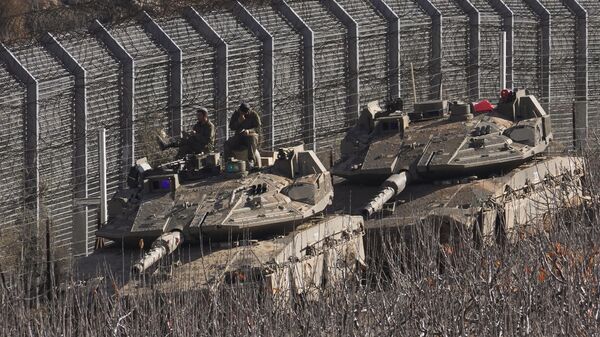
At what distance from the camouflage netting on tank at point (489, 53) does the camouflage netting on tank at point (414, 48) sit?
1639mm

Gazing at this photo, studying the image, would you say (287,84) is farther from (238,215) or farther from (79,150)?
(238,215)

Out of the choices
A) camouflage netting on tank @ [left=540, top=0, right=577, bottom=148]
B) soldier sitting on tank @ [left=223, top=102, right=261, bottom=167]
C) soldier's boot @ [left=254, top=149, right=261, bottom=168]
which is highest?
soldier sitting on tank @ [left=223, top=102, right=261, bottom=167]

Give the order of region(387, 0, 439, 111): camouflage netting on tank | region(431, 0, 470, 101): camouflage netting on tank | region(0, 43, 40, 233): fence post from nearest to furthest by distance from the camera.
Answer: region(0, 43, 40, 233): fence post
region(387, 0, 439, 111): camouflage netting on tank
region(431, 0, 470, 101): camouflage netting on tank

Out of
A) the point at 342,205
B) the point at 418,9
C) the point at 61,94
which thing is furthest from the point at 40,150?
the point at 418,9

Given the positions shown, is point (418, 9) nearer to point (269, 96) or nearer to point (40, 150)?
point (269, 96)

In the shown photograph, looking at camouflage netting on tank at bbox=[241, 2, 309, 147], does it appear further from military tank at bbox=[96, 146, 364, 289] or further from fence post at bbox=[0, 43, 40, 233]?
military tank at bbox=[96, 146, 364, 289]

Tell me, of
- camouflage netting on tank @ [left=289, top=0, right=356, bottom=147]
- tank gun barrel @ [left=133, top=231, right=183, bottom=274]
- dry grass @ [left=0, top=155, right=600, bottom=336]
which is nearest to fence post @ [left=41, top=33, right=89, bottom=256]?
camouflage netting on tank @ [left=289, top=0, right=356, bottom=147]

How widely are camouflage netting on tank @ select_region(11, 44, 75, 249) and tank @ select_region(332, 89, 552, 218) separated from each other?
5.45 m

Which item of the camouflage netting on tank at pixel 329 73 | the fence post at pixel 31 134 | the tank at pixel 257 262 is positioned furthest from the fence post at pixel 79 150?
the camouflage netting on tank at pixel 329 73

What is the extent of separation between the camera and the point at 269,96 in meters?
46.4

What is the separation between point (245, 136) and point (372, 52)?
11362 millimetres

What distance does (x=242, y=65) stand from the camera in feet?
151

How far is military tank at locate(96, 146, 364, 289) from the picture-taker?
33.8 metres

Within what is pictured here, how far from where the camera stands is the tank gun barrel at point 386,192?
3747 cm
